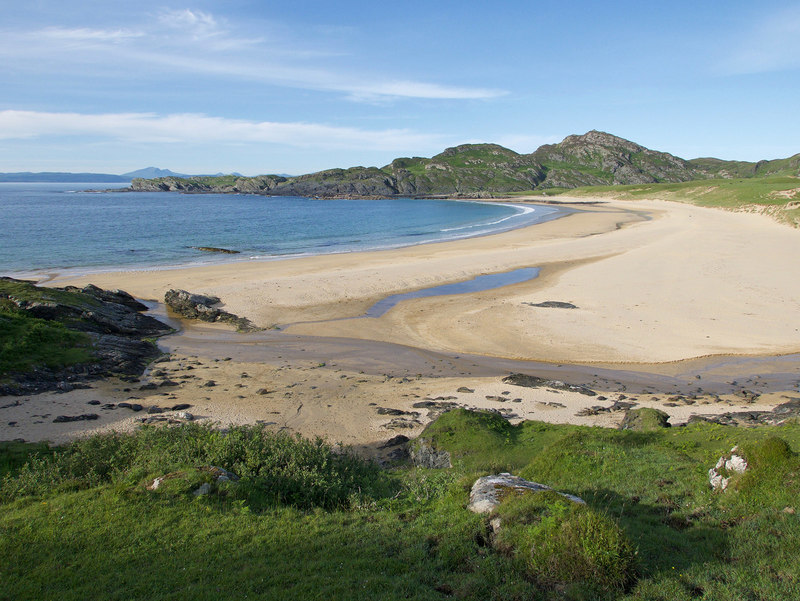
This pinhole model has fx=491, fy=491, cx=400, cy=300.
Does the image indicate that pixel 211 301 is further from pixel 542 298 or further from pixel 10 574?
pixel 10 574

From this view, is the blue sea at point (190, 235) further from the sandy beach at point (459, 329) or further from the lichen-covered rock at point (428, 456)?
the lichen-covered rock at point (428, 456)

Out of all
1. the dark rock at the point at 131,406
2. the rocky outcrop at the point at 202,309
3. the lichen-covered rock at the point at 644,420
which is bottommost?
the dark rock at the point at 131,406

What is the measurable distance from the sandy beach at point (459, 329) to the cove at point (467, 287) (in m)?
0.94

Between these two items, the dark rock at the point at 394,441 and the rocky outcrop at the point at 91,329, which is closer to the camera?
the dark rock at the point at 394,441

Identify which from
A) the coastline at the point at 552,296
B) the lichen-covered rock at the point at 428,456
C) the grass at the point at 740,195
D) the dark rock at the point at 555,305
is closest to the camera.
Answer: the lichen-covered rock at the point at 428,456

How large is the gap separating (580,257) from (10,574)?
151 feet

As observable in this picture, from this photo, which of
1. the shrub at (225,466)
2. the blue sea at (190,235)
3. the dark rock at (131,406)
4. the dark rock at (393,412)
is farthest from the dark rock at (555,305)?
the blue sea at (190,235)

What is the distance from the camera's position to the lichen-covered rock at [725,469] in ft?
26.2

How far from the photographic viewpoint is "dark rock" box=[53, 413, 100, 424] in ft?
47.6

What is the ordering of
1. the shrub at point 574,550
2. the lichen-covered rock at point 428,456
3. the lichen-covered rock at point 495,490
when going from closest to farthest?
the shrub at point 574,550 < the lichen-covered rock at point 495,490 < the lichen-covered rock at point 428,456

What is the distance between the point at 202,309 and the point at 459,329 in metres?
14.6

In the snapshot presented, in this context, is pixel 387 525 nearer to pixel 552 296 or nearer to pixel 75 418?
pixel 75 418

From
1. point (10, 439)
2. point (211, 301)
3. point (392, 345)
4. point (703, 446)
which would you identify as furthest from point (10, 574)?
point (211, 301)

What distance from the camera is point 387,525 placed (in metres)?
7.70
